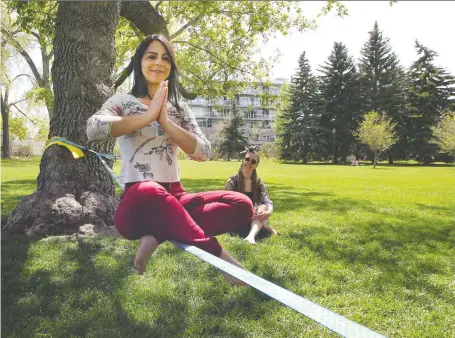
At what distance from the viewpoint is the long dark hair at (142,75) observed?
67.0 inches

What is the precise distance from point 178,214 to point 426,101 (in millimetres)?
37285

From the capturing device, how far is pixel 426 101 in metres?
34.0

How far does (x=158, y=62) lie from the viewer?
1.69 m

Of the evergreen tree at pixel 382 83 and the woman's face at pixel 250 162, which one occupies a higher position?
the evergreen tree at pixel 382 83

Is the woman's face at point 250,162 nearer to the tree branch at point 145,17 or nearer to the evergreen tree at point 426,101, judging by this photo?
the tree branch at point 145,17

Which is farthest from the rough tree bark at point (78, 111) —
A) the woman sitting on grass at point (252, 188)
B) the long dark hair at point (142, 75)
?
the long dark hair at point (142, 75)

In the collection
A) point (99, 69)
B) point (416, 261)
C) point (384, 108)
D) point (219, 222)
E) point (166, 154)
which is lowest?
point (416, 261)

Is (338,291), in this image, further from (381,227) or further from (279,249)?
(381,227)

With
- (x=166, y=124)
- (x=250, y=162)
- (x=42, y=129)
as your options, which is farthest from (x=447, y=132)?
(x=42, y=129)

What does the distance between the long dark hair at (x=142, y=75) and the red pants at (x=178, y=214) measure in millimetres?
414

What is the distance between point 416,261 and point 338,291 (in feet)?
4.88

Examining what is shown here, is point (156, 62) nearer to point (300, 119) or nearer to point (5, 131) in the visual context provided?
point (5, 131)

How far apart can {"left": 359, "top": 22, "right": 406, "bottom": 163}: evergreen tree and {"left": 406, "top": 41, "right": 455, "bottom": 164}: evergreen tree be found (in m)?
0.93

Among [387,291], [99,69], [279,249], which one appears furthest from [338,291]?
[99,69]
